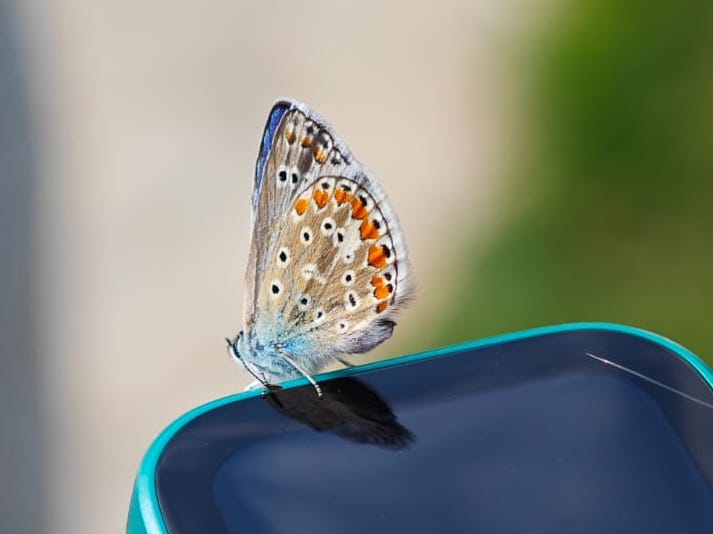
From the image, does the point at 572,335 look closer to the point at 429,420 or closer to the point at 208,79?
the point at 429,420

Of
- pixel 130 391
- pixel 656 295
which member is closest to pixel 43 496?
pixel 130 391

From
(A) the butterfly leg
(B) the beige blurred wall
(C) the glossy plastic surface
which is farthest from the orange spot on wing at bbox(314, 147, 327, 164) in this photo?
(B) the beige blurred wall

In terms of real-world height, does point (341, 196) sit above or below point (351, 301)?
above

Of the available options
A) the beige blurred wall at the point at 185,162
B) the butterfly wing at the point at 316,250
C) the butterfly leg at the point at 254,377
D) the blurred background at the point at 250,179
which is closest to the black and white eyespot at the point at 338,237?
the butterfly wing at the point at 316,250

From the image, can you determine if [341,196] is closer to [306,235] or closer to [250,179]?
[306,235]

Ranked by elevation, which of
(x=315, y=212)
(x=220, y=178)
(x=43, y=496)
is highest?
(x=315, y=212)

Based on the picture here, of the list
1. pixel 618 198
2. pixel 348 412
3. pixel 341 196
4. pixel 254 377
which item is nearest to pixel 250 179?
pixel 618 198

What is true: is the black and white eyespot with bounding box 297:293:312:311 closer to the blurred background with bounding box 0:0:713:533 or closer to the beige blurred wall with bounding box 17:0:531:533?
the blurred background with bounding box 0:0:713:533
